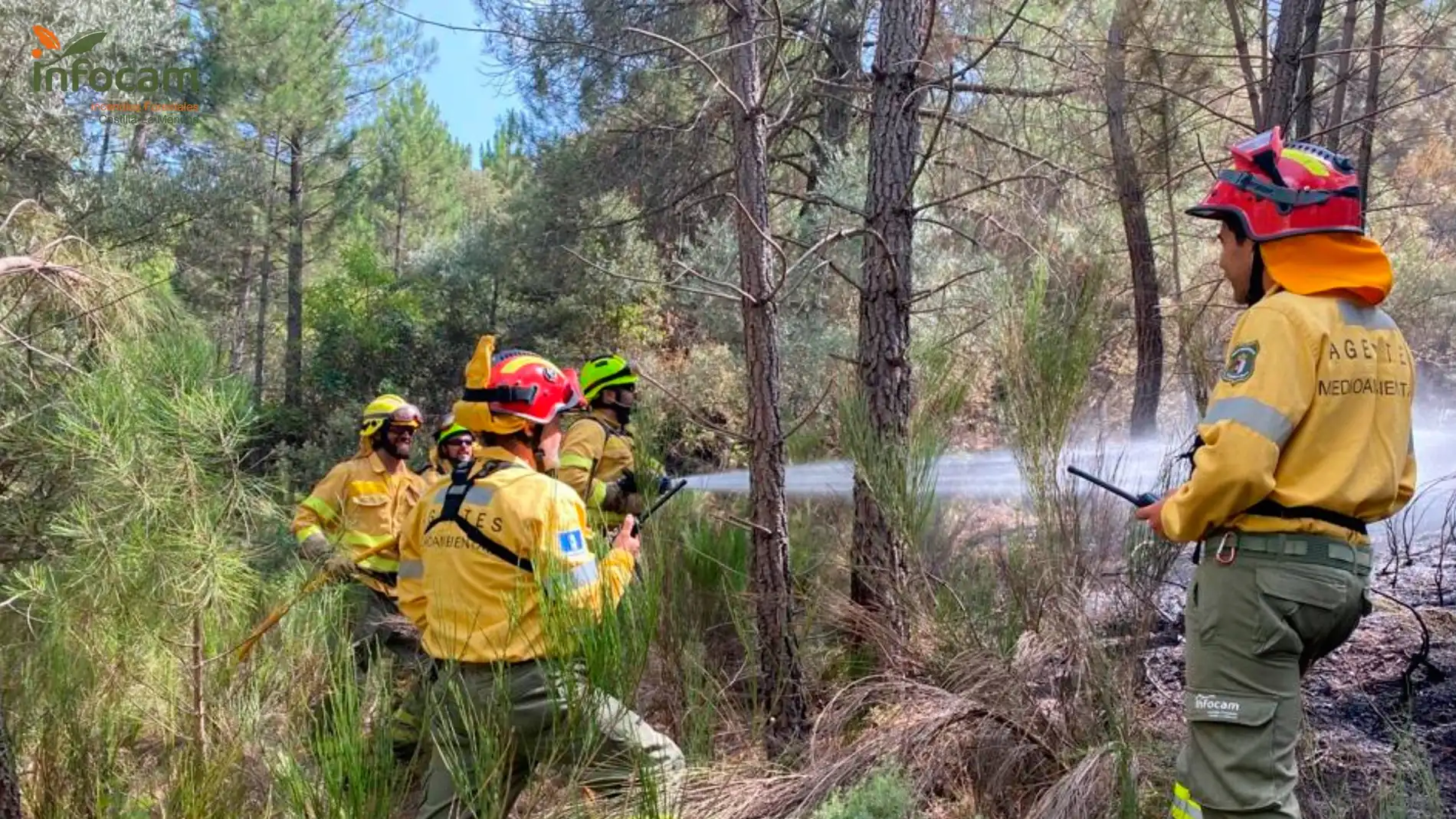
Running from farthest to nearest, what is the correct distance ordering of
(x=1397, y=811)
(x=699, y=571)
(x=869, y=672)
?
(x=699, y=571)
(x=869, y=672)
(x=1397, y=811)

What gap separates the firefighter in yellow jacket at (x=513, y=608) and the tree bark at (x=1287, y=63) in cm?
297

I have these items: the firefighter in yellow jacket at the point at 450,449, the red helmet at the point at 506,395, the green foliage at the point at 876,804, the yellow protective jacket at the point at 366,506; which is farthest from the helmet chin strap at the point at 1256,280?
the yellow protective jacket at the point at 366,506

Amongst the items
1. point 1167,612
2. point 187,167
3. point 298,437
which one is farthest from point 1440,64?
point 298,437

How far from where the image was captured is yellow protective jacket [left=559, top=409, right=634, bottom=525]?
483 cm

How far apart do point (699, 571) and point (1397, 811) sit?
8.79 ft

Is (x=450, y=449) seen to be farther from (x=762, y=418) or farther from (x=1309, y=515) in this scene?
(x=1309, y=515)

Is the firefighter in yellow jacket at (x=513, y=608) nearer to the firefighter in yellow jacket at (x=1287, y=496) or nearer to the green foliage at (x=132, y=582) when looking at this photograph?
the green foliage at (x=132, y=582)

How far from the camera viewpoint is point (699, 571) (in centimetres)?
442

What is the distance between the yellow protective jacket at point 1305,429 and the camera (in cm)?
224

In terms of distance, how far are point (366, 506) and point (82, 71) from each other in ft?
21.6

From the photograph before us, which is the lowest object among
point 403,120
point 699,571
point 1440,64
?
point 699,571

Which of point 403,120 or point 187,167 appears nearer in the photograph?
point 187,167

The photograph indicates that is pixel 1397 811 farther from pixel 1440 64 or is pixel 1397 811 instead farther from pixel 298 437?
pixel 298 437

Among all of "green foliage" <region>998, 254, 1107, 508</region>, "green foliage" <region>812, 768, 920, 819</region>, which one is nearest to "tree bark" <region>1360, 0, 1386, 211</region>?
"green foliage" <region>998, 254, 1107, 508</region>
